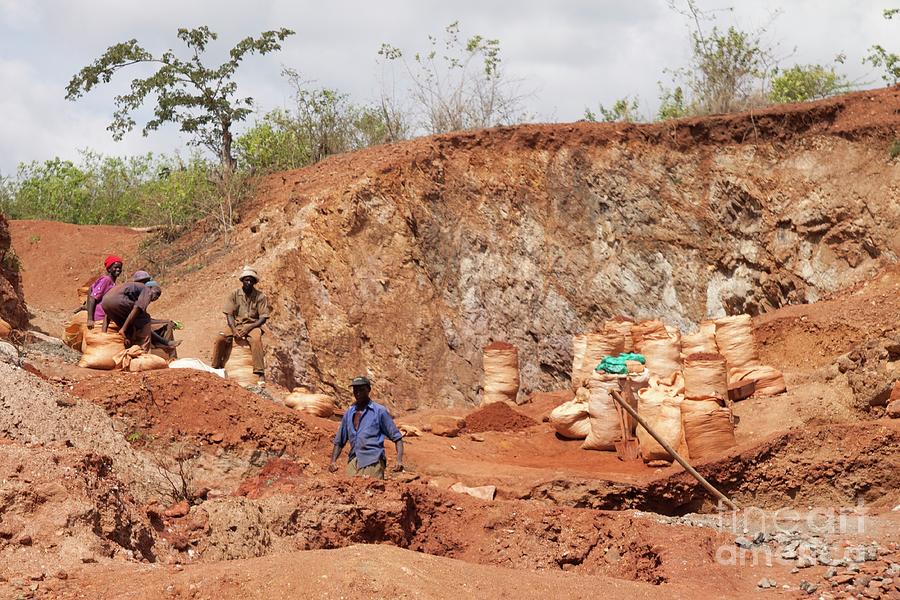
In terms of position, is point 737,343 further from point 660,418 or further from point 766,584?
point 766,584

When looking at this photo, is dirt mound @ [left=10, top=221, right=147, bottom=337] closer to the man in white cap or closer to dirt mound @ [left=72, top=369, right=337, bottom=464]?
the man in white cap

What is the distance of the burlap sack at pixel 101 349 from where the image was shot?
1020 centimetres

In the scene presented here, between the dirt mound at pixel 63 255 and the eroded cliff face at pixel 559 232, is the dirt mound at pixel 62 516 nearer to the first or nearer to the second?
the eroded cliff face at pixel 559 232

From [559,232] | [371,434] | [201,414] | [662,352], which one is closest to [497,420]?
[662,352]

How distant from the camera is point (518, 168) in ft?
59.9

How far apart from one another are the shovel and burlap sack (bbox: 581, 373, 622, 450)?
0.17 metres

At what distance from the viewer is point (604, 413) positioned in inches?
444

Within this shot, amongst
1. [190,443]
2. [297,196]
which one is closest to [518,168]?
[297,196]

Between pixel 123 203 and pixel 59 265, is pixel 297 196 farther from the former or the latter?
pixel 123 203

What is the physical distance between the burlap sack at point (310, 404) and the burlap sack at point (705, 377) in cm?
379

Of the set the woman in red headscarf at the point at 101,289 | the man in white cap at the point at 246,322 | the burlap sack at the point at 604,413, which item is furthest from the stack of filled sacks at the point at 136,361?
the burlap sack at the point at 604,413

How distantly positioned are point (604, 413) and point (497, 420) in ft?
6.66

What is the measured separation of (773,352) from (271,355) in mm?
6751

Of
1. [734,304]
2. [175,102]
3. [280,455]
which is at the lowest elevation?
[280,455]
